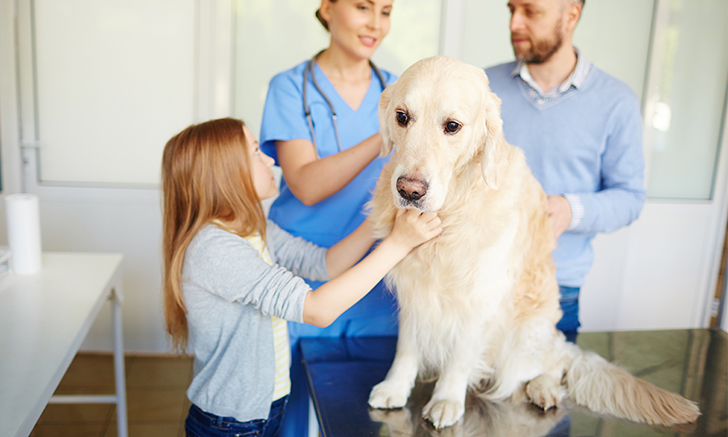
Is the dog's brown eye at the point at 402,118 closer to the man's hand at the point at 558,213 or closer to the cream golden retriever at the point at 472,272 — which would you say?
the cream golden retriever at the point at 472,272

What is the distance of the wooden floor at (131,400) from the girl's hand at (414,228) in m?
1.79

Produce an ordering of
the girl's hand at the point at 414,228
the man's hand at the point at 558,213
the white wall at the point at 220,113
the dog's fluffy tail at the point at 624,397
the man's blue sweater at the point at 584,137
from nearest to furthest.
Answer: the girl's hand at the point at 414,228 < the dog's fluffy tail at the point at 624,397 < the man's hand at the point at 558,213 < the man's blue sweater at the point at 584,137 < the white wall at the point at 220,113

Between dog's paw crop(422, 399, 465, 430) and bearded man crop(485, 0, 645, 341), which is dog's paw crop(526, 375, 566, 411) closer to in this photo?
dog's paw crop(422, 399, 465, 430)

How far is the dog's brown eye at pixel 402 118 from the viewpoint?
1073mm

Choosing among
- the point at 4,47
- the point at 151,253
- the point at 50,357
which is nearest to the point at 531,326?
the point at 50,357

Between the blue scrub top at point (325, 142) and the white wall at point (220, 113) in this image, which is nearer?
the blue scrub top at point (325, 142)

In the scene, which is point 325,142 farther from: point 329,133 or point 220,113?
point 220,113

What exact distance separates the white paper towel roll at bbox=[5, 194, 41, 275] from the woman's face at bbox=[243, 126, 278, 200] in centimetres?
90

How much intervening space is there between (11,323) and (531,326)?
1409 mm

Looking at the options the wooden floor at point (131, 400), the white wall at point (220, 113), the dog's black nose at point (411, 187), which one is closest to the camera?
the dog's black nose at point (411, 187)

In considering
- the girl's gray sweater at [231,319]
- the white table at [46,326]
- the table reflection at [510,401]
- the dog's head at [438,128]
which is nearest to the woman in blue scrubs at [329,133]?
the table reflection at [510,401]

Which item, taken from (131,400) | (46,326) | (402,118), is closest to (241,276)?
(402,118)

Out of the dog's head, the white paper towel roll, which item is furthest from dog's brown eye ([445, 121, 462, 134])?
the white paper towel roll

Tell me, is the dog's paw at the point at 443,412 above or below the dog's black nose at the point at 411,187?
below
